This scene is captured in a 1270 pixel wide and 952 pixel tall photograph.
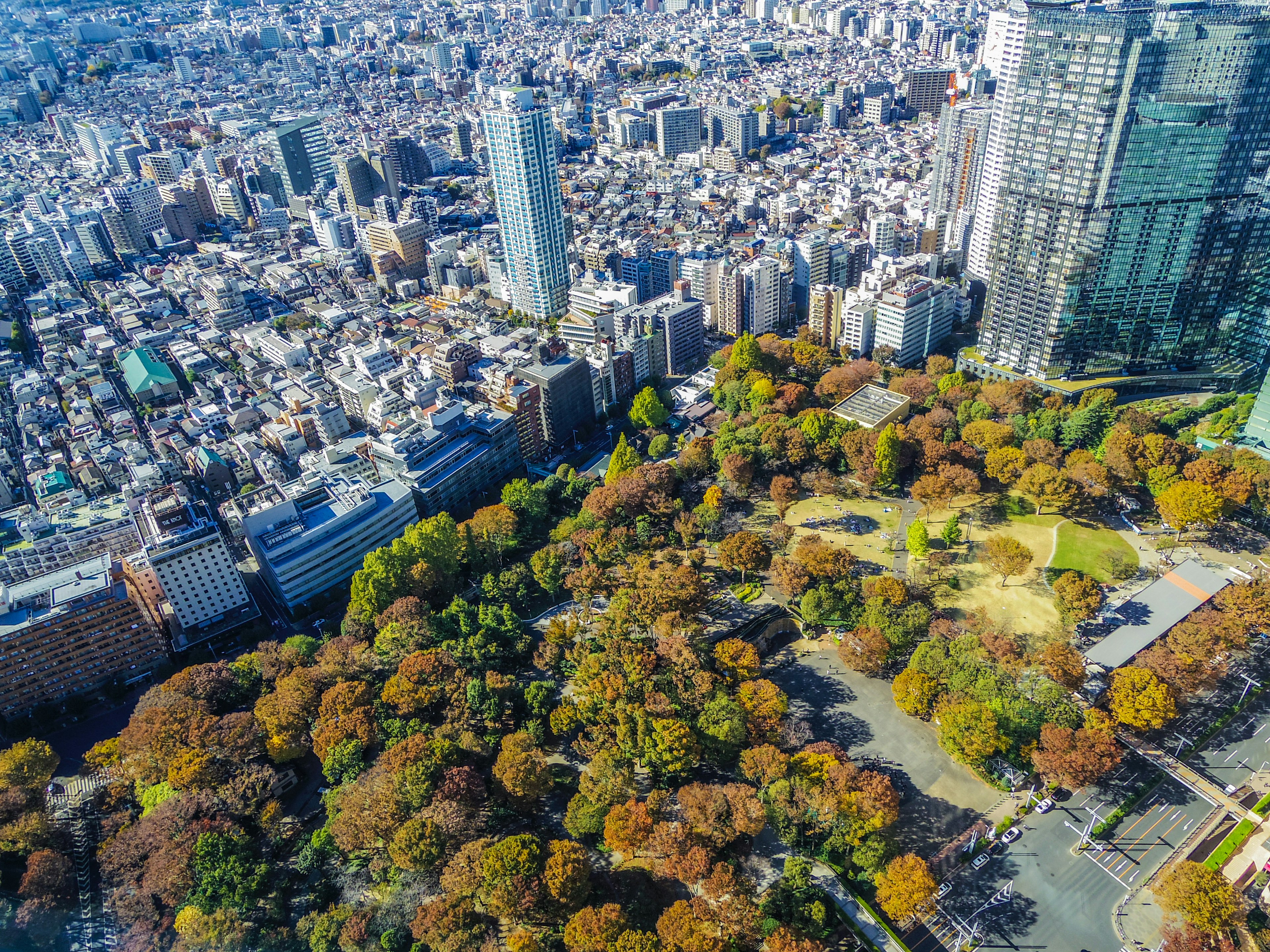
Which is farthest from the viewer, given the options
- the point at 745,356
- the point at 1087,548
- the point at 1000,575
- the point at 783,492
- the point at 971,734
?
the point at 745,356

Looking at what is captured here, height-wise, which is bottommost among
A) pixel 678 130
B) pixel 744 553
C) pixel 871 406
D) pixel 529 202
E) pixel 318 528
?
pixel 871 406

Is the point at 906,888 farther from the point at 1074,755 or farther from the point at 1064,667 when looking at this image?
the point at 1064,667

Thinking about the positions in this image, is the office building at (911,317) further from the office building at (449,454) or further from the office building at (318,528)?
the office building at (318,528)

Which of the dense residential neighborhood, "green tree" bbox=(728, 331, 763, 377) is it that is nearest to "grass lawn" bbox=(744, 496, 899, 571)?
the dense residential neighborhood

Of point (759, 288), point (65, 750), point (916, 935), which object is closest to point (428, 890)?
point (916, 935)

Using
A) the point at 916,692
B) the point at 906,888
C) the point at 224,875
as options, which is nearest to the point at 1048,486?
the point at 916,692
